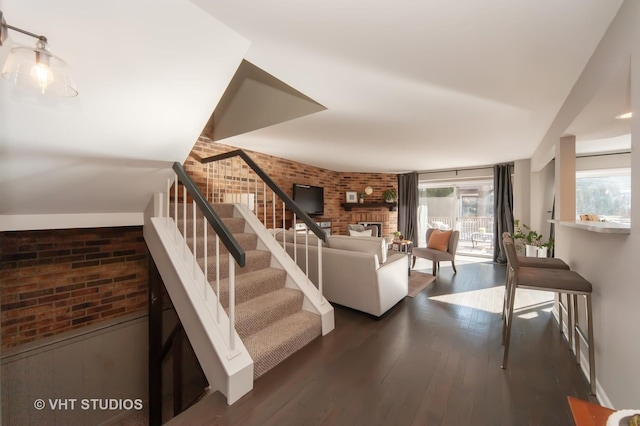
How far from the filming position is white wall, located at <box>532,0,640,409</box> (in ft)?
3.68

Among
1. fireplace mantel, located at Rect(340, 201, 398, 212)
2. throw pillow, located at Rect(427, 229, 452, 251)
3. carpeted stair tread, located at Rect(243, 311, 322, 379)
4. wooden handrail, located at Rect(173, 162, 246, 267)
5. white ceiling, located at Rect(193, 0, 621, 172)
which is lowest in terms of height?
carpeted stair tread, located at Rect(243, 311, 322, 379)

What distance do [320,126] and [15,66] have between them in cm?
247

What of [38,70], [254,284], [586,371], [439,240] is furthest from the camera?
[439,240]

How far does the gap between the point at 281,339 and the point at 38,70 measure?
1.94m

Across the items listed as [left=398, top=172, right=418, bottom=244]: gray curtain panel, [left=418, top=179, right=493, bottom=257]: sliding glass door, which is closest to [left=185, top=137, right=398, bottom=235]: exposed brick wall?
[left=398, top=172, right=418, bottom=244]: gray curtain panel

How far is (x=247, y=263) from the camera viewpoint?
244 cm

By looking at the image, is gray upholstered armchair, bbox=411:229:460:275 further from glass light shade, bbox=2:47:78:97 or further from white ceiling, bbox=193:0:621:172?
glass light shade, bbox=2:47:78:97

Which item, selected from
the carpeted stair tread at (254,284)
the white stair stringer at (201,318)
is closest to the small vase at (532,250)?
the carpeted stair tread at (254,284)

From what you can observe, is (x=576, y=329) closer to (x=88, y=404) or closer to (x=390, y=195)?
(x=88, y=404)

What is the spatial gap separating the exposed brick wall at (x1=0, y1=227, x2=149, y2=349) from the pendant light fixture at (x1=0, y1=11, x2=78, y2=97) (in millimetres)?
2010

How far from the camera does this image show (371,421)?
52.7 inches

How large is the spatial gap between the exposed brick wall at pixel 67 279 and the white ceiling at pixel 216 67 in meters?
0.57

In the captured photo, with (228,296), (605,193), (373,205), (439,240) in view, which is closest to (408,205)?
(373,205)

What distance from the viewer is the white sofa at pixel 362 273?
251 centimetres
